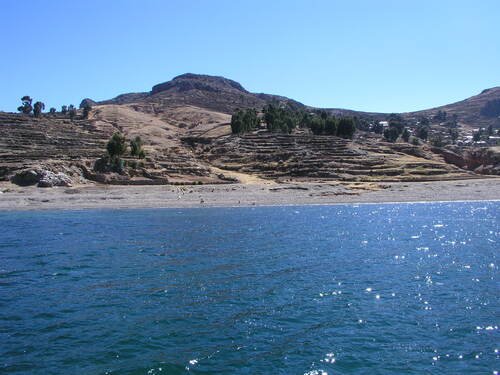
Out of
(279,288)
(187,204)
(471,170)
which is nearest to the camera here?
(279,288)

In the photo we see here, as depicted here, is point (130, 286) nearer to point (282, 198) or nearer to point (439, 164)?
point (282, 198)

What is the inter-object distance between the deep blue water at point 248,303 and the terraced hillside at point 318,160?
1997 inches

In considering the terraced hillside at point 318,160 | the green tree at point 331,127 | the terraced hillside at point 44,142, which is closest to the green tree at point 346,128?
the green tree at point 331,127

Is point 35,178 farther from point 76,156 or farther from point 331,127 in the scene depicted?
point 331,127

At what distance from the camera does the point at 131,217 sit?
50312mm

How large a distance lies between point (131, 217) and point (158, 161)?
38018 millimetres

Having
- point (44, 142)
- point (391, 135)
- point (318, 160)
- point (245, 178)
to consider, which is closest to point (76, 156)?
point (44, 142)

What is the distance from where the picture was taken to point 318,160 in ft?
311

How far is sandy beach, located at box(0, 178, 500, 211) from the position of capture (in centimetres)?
6253

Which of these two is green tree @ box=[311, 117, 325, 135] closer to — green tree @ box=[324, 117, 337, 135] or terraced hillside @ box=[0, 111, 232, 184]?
green tree @ box=[324, 117, 337, 135]

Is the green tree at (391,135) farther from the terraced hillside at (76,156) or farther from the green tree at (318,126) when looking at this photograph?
the terraced hillside at (76,156)

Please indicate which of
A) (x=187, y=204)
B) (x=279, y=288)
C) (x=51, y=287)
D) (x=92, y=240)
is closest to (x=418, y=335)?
(x=279, y=288)

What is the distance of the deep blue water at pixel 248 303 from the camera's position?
44.2 feet

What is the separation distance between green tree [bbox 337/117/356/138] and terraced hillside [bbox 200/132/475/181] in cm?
1034
